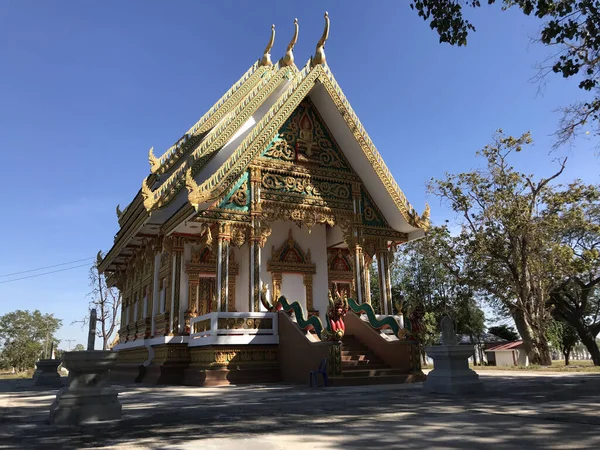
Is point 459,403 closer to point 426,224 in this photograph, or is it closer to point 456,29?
point 456,29

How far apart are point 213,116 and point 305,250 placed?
579 centimetres

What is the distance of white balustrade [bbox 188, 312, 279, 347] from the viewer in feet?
34.4

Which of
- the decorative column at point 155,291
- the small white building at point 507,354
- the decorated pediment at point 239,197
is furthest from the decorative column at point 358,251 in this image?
the small white building at point 507,354

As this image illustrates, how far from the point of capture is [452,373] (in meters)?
6.88

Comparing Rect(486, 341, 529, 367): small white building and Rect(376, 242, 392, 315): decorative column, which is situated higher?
Rect(376, 242, 392, 315): decorative column

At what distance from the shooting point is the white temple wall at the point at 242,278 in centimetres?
1311

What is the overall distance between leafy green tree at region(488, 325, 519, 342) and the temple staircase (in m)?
36.1

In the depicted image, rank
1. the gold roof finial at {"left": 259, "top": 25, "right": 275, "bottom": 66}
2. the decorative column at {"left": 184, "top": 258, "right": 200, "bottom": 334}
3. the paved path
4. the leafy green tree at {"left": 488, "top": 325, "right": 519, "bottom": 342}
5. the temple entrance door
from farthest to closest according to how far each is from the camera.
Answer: the leafy green tree at {"left": 488, "top": 325, "right": 519, "bottom": 342} < the gold roof finial at {"left": 259, "top": 25, "right": 275, "bottom": 66} < the temple entrance door < the decorative column at {"left": 184, "top": 258, "right": 200, "bottom": 334} < the paved path

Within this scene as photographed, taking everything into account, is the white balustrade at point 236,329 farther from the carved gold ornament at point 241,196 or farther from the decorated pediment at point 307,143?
the decorated pediment at point 307,143

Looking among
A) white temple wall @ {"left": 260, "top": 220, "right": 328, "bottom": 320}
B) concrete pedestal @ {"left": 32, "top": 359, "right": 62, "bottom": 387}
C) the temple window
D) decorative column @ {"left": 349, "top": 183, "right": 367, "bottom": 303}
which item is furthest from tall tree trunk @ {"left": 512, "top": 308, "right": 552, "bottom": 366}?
concrete pedestal @ {"left": 32, "top": 359, "right": 62, "bottom": 387}

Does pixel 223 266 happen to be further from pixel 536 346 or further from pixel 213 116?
pixel 536 346

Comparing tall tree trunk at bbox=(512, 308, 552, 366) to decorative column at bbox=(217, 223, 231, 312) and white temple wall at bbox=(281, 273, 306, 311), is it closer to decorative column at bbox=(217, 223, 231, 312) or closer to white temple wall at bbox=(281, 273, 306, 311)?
white temple wall at bbox=(281, 273, 306, 311)

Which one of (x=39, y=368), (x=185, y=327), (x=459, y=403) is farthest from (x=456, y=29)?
(x=39, y=368)

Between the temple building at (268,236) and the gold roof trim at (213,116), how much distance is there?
0.06 m
